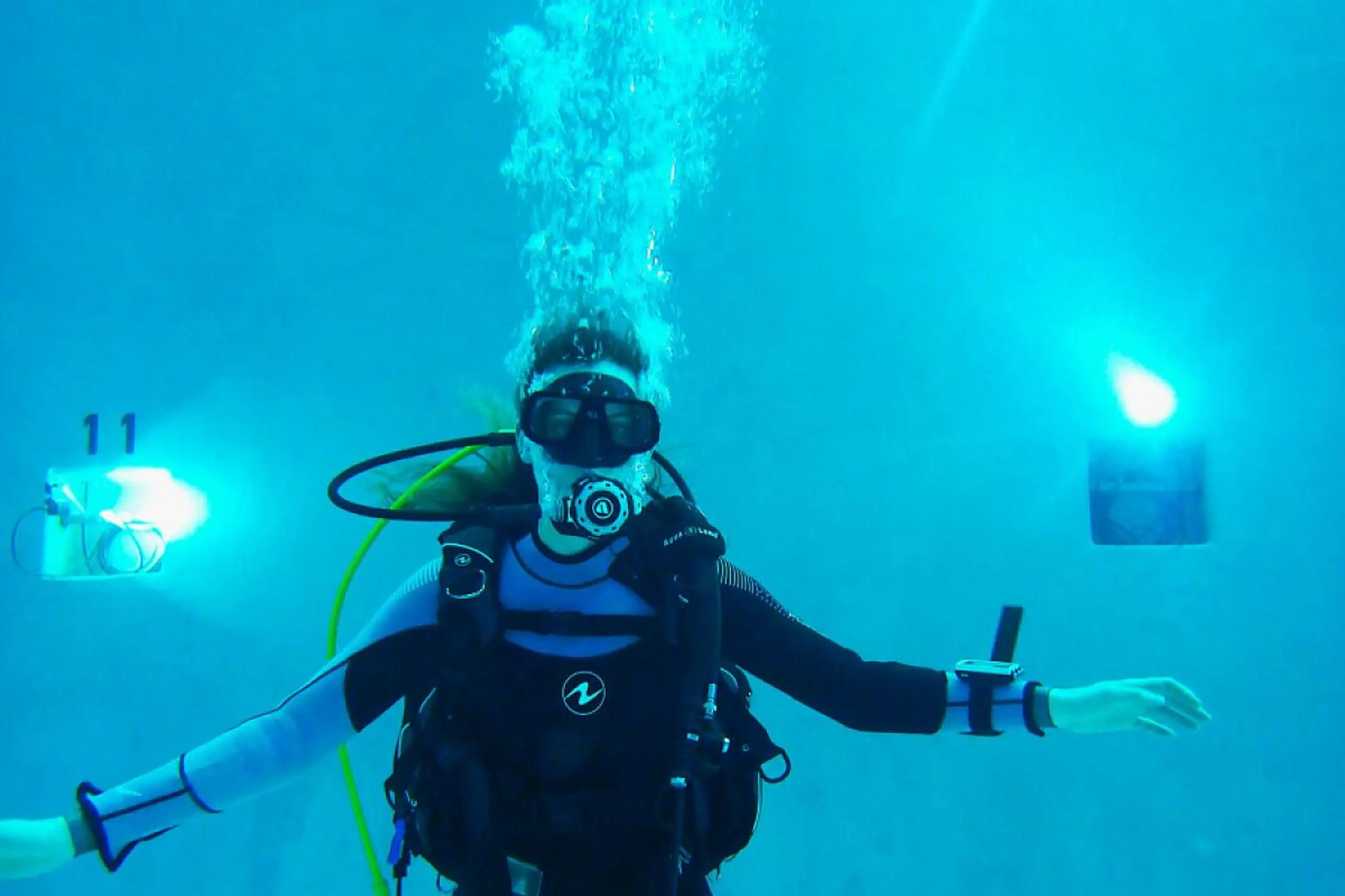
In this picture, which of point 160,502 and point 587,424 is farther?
point 160,502

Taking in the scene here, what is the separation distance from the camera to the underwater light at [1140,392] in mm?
3748

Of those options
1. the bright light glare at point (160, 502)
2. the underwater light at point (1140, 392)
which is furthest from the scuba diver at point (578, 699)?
the bright light glare at point (160, 502)

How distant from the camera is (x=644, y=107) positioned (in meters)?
4.77

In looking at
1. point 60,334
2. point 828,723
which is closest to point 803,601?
point 828,723

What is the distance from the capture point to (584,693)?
1.55 m

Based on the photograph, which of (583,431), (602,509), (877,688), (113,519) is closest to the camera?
(602,509)

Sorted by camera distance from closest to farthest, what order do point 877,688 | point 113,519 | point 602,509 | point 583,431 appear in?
point 602,509
point 583,431
point 877,688
point 113,519

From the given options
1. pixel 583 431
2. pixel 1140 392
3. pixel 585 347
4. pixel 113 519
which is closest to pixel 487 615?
pixel 583 431

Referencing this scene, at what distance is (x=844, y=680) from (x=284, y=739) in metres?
1.23

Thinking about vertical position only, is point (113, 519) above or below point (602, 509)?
above

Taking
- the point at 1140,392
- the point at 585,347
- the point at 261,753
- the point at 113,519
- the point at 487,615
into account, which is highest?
the point at 1140,392

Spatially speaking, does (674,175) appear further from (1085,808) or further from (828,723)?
(1085,808)

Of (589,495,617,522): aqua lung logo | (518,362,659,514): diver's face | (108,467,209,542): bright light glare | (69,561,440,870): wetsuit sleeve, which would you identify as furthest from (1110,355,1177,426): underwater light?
(108,467,209,542): bright light glare

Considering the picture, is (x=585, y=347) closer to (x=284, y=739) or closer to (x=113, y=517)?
(x=284, y=739)
